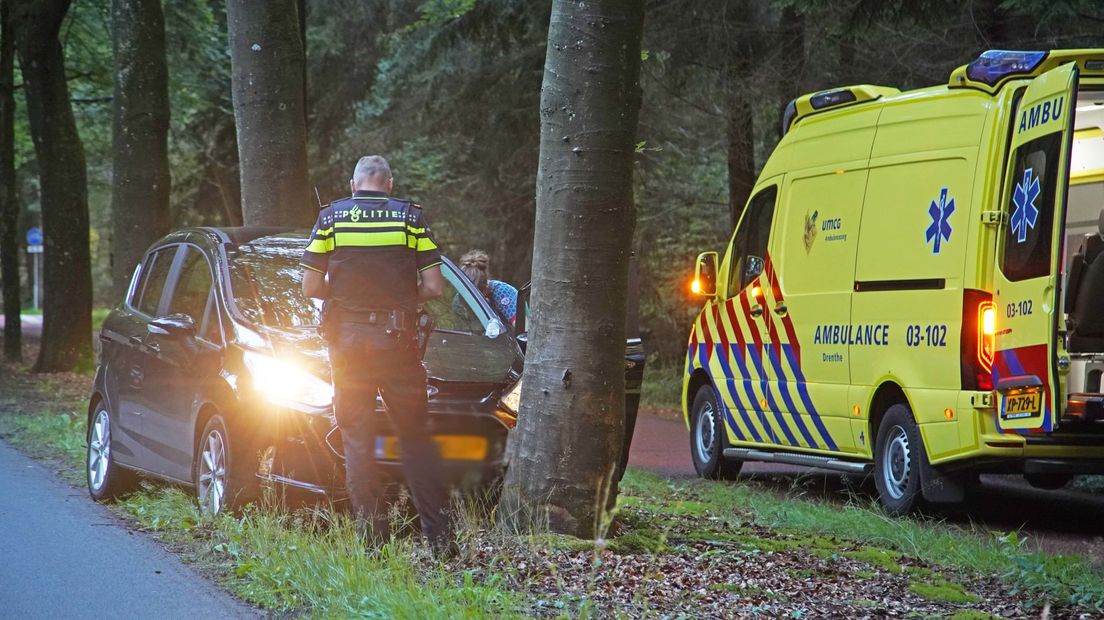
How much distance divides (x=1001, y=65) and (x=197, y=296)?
5108 millimetres

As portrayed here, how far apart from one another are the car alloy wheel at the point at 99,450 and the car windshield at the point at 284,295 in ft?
5.30

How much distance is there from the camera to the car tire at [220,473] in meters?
7.85

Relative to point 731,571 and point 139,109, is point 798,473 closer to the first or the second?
point 731,571

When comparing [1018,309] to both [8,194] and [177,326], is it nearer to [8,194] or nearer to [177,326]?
[177,326]

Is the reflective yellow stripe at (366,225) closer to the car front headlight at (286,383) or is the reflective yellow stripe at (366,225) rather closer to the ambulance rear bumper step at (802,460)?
the car front headlight at (286,383)

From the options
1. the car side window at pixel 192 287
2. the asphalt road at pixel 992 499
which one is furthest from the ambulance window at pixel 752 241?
the car side window at pixel 192 287

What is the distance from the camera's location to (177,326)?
8758 mm

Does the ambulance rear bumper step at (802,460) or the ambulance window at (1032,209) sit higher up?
the ambulance window at (1032,209)

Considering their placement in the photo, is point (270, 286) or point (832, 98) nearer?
point (270, 286)

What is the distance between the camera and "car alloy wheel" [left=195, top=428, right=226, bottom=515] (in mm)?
8023

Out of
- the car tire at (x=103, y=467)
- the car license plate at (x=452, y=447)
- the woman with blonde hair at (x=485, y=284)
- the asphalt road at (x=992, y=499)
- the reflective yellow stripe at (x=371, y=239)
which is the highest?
the reflective yellow stripe at (x=371, y=239)

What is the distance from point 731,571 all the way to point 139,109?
42.0 feet

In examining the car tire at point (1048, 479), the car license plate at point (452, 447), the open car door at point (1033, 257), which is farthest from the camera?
the car tire at point (1048, 479)

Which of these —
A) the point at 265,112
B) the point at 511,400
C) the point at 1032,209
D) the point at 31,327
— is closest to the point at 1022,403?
the point at 1032,209
